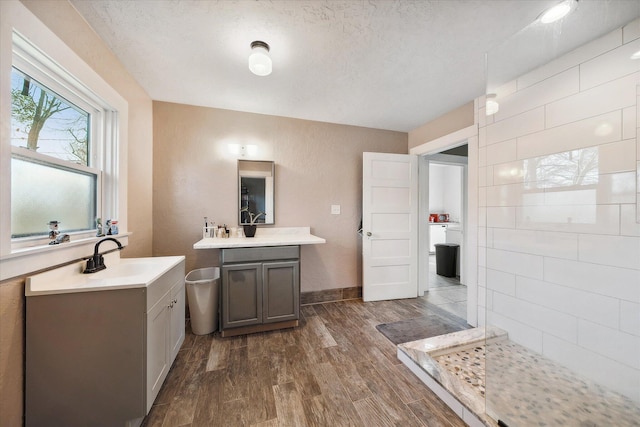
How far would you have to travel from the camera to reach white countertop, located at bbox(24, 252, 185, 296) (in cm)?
107

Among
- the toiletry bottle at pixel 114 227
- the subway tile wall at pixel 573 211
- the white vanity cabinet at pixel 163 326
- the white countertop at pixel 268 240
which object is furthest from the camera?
the white countertop at pixel 268 240

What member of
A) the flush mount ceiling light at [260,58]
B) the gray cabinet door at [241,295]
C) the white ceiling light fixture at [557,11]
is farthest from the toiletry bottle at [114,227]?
the white ceiling light fixture at [557,11]

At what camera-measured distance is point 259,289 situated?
213 centimetres

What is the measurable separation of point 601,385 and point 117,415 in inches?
113

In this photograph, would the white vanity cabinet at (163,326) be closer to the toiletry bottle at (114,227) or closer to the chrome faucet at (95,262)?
the chrome faucet at (95,262)

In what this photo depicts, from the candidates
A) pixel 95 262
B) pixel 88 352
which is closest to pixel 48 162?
pixel 95 262

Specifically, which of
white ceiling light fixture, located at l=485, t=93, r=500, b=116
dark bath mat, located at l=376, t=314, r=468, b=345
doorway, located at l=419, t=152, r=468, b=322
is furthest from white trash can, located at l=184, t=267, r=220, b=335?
white ceiling light fixture, located at l=485, t=93, r=500, b=116

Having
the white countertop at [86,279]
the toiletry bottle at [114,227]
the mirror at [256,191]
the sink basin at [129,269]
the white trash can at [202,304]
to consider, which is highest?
the mirror at [256,191]

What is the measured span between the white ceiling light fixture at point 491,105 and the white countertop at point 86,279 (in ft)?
9.99

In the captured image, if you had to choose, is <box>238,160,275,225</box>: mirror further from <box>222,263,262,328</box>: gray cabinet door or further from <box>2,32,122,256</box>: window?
<box>2,32,122,256</box>: window

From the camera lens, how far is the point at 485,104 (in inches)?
86.7

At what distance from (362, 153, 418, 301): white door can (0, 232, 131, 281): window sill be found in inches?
102

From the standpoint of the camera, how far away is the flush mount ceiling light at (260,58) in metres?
1.55

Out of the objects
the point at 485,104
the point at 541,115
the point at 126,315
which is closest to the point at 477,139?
the point at 485,104
